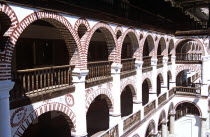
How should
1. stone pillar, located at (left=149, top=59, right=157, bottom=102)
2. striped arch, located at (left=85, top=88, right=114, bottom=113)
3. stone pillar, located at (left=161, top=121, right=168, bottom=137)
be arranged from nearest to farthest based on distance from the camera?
1. striped arch, located at (left=85, top=88, right=114, bottom=113)
2. stone pillar, located at (left=149, top=59, right=157, bottom=102)
3. stone pillar, located at (left=161, top=121, right=168, bottom=137)

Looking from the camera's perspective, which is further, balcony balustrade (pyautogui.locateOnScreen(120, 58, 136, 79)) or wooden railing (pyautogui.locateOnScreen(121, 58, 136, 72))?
wooden railing (pyautogui.locateOnScreen(121, 58, 136, 72))

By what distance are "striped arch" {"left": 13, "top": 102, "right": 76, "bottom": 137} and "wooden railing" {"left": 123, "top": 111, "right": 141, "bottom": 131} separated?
349 centimetres

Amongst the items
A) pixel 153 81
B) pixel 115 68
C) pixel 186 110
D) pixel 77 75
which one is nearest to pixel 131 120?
pixel 115 68

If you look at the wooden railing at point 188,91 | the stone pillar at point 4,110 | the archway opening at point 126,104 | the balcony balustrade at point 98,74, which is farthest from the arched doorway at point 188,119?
the stone pillar at point 4,110

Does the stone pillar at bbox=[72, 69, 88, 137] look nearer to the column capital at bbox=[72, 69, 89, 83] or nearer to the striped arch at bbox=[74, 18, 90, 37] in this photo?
the column capital at bbox=[72, 69, 89, 83]

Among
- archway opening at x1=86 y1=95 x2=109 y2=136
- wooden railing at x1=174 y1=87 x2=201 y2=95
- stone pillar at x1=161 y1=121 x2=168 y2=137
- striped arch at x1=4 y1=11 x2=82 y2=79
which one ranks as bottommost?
stone pillar at x1=161 y1=121 x2=168 y2=137

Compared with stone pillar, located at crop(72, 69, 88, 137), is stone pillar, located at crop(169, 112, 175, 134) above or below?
below

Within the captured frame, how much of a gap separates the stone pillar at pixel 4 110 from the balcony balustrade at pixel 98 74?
3689 millimetres

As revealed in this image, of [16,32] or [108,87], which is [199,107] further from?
[16,32]

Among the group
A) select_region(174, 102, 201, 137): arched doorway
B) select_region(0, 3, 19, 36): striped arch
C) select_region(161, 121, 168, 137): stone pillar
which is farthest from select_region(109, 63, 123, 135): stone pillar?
select_region(174, 102, 201, 137): arched doorway

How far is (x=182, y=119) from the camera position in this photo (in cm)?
2189

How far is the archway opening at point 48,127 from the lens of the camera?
453 inches

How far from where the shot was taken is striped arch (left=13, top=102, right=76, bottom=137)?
20.7 ft

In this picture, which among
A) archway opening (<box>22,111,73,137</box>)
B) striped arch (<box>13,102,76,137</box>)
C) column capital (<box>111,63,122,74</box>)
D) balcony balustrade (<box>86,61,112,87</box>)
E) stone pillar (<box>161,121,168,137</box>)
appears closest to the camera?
striped arch (<box>13,102,76,137</box>)
